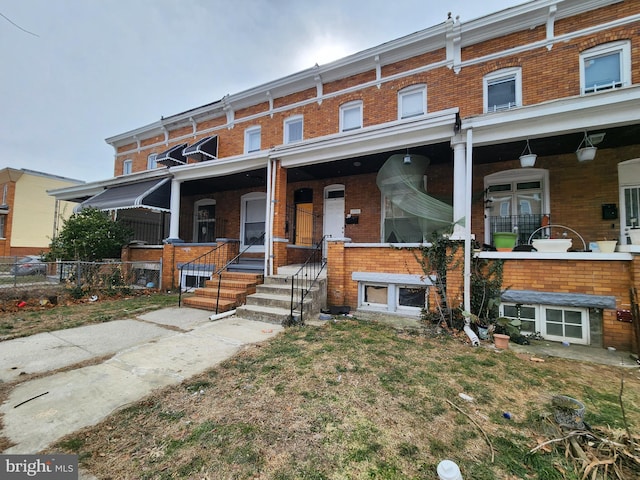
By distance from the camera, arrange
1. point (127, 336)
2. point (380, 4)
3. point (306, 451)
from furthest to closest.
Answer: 1. point (380, 4)
2. point (127, 336)
3. point (306, 451)

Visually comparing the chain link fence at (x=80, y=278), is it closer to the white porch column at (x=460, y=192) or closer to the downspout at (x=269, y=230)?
the downspout at (x=269, y=230)

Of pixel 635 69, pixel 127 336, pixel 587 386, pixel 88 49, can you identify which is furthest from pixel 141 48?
pixel 635 69

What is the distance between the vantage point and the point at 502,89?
306 inches

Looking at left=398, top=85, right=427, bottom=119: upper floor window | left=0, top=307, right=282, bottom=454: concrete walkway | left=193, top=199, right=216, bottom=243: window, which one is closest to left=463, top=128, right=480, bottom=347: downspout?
left=398, top=85, right=427, bottom=119: upper floor window

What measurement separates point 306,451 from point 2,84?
671 cm

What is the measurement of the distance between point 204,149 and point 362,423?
1195 centimetres

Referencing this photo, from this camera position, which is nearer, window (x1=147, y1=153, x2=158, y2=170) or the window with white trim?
the window with white trim

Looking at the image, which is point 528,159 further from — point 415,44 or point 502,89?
point 415,44

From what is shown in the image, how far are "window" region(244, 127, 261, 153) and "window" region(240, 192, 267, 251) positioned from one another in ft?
6.49

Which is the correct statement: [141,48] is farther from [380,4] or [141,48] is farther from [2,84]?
[380,4]

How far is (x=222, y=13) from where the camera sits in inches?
361

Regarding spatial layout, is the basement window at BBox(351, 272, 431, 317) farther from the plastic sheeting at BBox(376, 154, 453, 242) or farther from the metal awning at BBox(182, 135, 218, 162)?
the metal awning at BBox(182, 135, 218, 162)

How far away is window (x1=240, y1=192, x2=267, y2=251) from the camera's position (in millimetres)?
11367
